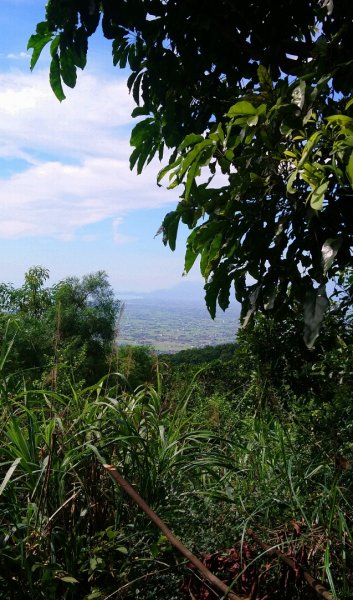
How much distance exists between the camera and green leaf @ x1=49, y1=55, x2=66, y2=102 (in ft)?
7.95

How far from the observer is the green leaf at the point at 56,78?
7.95 ft

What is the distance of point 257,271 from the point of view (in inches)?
72.4

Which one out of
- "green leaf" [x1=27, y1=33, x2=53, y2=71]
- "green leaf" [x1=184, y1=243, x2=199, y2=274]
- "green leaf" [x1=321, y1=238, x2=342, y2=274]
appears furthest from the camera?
"green leaf" [x1=27, y1=33, x2=53, y2=71]

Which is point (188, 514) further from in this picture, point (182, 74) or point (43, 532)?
point (182, 74)

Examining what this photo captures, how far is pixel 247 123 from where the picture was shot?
1.58 meters

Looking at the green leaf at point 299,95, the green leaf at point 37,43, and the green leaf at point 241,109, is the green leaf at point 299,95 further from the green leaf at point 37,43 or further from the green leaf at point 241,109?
the green leaf at point 37,43

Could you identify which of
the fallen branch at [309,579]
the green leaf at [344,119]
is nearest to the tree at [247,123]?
the green leaf at [344,119]

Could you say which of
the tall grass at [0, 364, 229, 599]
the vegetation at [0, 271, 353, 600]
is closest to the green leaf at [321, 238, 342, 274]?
the vegetation at [0, 271, 353, 600]

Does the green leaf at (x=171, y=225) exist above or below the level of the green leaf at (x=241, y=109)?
below

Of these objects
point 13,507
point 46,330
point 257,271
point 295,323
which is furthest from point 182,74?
point 46,330

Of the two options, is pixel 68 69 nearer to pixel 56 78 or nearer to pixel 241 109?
pixel 56 78

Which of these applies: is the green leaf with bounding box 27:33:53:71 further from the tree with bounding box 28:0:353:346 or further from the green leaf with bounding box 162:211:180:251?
the green leaf with bounding box 162:211:180:251

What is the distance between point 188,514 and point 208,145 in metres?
1.18

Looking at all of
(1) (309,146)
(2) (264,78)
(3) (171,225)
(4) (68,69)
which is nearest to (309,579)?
(1) (309,146)
